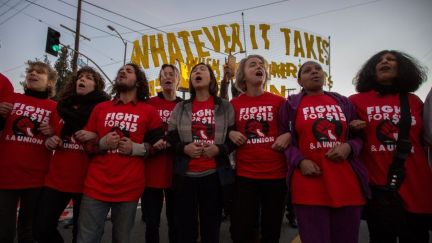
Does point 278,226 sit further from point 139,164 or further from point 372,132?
point 139,164

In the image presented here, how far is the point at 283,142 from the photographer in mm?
2242

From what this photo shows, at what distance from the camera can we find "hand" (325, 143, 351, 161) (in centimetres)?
199

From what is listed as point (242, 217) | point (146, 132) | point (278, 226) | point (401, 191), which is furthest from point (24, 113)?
point (401, 191)

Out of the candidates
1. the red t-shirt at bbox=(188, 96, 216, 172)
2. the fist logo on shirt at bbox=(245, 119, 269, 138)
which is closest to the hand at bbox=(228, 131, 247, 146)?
the fist logo on shirt at bbox=(245, 119, 269, 138)

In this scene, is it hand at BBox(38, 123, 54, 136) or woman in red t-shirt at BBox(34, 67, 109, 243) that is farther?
hand at BBox(38, 123, 54, 136)

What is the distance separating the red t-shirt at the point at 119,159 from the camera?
2.26m

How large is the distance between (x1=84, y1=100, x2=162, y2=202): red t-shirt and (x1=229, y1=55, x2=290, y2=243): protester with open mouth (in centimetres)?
86

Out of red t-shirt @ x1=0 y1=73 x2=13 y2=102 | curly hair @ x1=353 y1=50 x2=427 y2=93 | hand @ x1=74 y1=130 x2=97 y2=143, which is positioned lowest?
hand @ x1=74 y1=130 x2=97 y2=143

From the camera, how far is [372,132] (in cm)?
219

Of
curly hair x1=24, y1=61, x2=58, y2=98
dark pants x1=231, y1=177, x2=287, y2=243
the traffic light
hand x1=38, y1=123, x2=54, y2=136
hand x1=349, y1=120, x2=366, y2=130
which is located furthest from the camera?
the traffic light

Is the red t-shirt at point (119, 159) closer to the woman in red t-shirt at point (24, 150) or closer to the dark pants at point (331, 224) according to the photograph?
the woman in red t-shirt at point (24, 150)

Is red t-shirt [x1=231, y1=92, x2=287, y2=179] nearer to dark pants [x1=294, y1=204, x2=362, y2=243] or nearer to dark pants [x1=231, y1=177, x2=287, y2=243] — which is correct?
dark pants [x1=231, y1=177, x2=287, y2=243]

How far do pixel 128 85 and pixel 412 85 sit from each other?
8.45 feet

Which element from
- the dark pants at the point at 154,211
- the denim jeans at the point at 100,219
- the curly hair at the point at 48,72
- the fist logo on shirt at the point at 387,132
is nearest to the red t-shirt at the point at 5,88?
the curly hair at the point at 48,72
